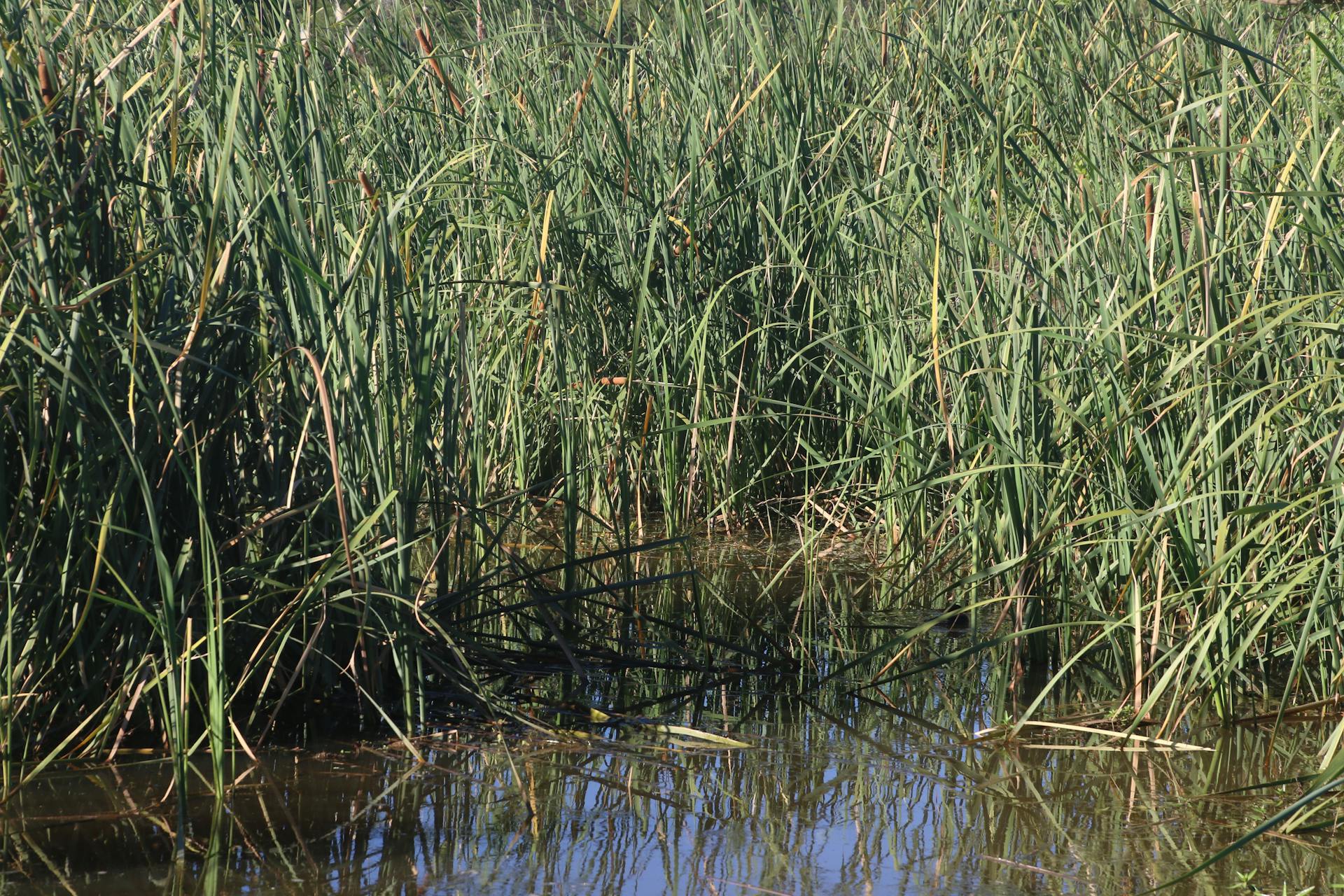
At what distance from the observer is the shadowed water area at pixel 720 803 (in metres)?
2.06

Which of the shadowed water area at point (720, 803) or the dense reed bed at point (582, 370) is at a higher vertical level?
the dense reed bed at point (582, 370)

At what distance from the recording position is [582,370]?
12.9 ft

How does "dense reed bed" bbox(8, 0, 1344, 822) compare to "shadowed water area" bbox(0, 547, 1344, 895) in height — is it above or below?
above

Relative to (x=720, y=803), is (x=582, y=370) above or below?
above

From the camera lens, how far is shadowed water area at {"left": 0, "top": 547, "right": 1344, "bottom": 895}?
6.76 feet

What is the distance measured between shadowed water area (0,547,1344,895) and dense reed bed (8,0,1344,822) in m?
0.11

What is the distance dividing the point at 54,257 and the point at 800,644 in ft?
5.65

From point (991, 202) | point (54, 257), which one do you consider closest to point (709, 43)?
point (991, 202)

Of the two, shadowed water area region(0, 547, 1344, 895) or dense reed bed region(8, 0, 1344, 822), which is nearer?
shadowed water area region(0, 547, 1344, 895)

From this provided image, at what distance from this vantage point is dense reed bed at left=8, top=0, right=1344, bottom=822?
229 cm

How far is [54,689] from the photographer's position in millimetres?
2350

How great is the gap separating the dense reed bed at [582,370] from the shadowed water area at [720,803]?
113 mm

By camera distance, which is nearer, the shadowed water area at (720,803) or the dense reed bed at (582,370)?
the shadowed water area at (720,803)

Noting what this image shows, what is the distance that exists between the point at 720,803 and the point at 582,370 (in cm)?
183
